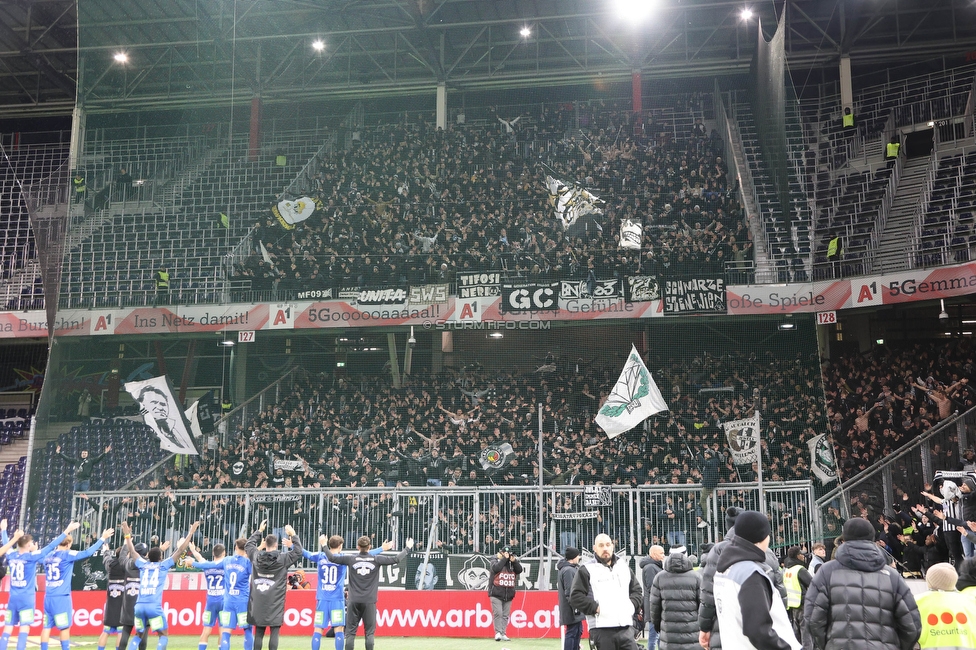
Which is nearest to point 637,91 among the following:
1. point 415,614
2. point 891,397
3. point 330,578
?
point 891,397

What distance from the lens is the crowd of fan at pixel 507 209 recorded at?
19609mm

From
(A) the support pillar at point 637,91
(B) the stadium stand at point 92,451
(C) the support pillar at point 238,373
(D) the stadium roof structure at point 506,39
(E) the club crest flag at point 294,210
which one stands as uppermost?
(D) the stadium roof structure at point 506,39

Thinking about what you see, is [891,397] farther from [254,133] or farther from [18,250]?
[18,250]

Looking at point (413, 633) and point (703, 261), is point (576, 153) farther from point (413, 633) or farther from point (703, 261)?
point (413, 633)

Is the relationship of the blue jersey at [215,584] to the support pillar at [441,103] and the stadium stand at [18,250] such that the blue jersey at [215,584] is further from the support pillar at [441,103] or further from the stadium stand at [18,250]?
the support pillar at [441,103]

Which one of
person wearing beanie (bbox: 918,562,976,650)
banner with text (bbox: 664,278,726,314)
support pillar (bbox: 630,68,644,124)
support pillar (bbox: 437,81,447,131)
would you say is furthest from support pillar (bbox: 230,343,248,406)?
person wearing beanie (bbox: 918,562,976,650)

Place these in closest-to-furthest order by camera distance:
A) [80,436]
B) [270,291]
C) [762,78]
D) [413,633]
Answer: [413,633] < [80,436] < [270,291] < [762,78]

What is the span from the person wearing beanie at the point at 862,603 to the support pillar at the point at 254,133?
15.7 m

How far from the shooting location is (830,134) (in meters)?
25.6

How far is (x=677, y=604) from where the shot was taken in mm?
7762

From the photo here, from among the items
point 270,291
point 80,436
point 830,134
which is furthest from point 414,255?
point 830,134

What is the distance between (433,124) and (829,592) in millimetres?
22907

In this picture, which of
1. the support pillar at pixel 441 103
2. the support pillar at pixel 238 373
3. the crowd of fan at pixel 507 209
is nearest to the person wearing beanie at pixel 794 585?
the crowd of fan at pixel 507 209

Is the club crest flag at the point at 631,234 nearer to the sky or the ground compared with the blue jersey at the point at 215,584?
nearer to the sky
